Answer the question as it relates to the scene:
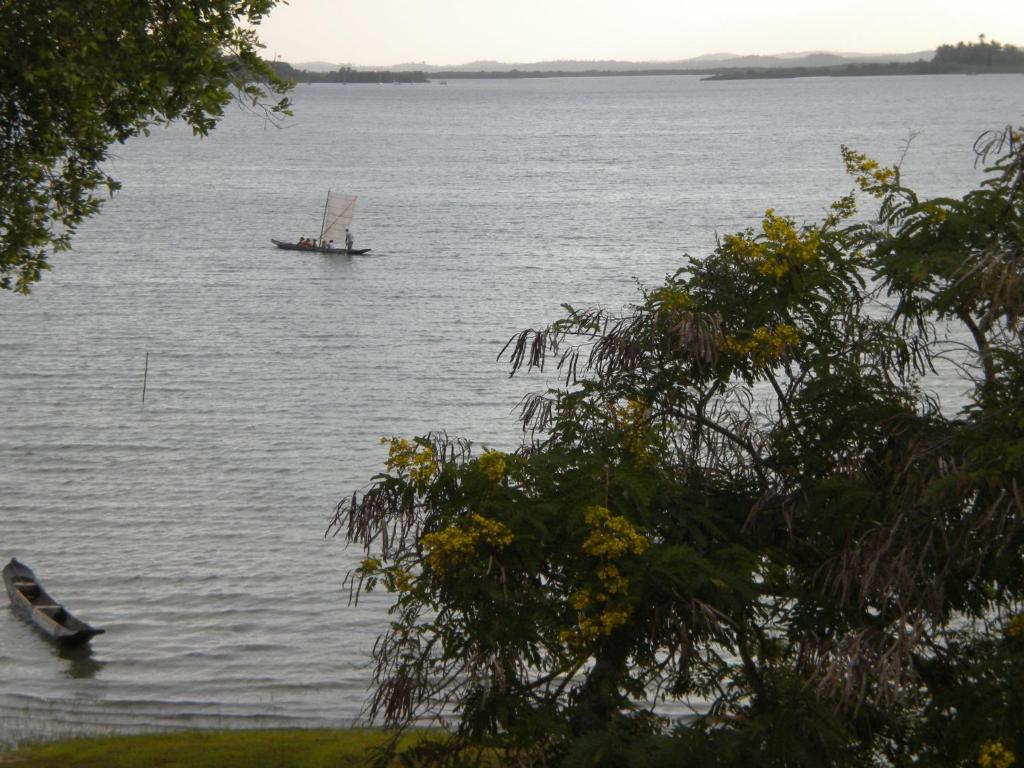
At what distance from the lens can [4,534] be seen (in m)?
31.0

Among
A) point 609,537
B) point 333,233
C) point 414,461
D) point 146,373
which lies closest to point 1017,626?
point 609,537

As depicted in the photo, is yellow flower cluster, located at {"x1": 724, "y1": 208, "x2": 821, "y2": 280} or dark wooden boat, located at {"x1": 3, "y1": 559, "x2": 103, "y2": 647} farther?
dark wooden boat, located at {"x1": 3, "y1": 559, "x2": 103, "y2": 647}

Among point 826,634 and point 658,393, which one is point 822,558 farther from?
point 658,393

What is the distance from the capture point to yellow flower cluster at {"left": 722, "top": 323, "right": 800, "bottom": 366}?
10234 mm

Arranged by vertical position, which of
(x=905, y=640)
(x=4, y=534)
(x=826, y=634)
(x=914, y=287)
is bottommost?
(x=4, y=534)

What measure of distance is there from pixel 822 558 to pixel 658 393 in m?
1.99

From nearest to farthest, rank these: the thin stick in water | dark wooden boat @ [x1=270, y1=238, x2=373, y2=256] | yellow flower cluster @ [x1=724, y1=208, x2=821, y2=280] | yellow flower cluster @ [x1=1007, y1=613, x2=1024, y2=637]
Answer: yellow flower cluster @ [x1=1007, y1=613, x2=1024, y2=637], yellow flower cluster @ [x1=724, y1=208, x2=821, y2=280], the thin stick in water, dark wooden boat @ [x1=270, y1=238, x2=373, y2=256]

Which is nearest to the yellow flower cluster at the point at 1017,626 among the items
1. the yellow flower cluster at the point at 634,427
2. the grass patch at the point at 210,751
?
the yellow flower cluster at the point at 634,427

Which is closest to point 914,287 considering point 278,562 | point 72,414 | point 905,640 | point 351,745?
point 905,640

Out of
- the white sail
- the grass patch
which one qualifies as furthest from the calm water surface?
the white sail

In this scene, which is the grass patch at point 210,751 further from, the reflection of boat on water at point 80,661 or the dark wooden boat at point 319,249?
the dark wooden boat at point 319,249

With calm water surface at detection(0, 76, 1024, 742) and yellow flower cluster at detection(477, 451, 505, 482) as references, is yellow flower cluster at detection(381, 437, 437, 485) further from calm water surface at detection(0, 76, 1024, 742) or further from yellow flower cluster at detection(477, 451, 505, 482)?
calm water surface at detection(0, 76, 1024, 742)

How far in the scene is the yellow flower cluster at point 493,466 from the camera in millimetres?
9469

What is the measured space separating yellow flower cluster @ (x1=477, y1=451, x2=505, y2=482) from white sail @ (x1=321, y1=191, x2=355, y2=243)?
73.1 meters
